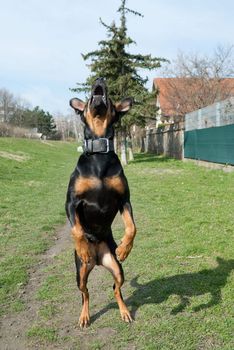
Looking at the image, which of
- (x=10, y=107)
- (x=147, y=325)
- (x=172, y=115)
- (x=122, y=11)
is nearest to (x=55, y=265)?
(x=147, y=325)

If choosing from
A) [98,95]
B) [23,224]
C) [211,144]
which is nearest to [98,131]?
[98,95]

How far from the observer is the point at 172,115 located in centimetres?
4528

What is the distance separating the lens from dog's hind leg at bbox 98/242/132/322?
401cm

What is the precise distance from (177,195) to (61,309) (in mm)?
7823

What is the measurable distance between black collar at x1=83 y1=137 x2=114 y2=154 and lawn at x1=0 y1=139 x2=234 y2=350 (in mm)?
1680

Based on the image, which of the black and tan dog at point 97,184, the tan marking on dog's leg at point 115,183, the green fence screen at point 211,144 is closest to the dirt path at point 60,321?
the black and tan dog at point 97,184

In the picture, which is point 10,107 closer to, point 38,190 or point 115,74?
point 115,74

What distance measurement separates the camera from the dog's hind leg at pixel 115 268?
158 inches

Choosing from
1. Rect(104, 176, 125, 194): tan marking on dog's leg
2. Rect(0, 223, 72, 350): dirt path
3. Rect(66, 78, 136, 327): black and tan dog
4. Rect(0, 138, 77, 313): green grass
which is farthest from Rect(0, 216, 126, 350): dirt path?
Rect(104, 176, 125, 194): tan marking on dog's leg

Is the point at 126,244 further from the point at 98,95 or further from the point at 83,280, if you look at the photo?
the point at 98,95

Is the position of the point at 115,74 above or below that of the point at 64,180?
above

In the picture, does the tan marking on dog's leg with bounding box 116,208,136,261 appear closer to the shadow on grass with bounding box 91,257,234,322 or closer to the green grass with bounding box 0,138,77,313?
the shadow on grass with bounding box 91,257,234,322

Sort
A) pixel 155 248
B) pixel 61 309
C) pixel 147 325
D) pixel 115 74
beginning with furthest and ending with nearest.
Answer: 1. pixel 115 74
2. pixel 155 248
3. pixel 61 309
4. pixel 147 325

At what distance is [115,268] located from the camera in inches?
158
